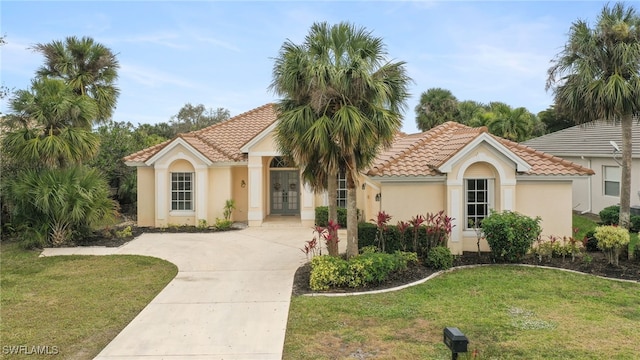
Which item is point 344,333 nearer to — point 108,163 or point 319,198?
point 319,198

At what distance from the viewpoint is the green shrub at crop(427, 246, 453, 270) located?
11.8 meters

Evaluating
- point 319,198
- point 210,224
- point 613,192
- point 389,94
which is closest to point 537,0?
point 389,94

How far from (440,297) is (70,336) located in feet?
24.0

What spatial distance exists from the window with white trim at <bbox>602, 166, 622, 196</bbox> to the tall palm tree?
16523 mm

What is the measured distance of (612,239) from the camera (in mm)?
11805

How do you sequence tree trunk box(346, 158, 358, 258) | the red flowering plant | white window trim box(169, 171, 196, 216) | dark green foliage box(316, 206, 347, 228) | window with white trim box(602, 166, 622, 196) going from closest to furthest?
tree trunk box(346, 158, 358, 258)
the red flowering plant
dark green foliage box(316, 206, 347, 228)
white window trim box(169, 171, 196, 216)
window with white trim box(602, 166, 622, 196)

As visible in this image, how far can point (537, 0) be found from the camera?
1392 centimetres

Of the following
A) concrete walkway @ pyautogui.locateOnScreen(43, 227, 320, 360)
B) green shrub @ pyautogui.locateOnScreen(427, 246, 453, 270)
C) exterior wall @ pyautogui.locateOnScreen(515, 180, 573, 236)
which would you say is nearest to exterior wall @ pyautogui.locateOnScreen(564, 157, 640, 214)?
exterior wall @ pyautogui.locateOnScreen(515, 180, 573, 236)

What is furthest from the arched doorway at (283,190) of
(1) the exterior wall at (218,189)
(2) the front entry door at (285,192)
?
(1) the exterior wall at (218,189)

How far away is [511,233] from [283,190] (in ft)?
40.6

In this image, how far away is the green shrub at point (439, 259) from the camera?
38.8 feet

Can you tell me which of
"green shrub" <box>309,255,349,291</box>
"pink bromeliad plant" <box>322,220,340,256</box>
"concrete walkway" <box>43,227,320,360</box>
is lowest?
"concrete walkway" <box>43,227,320,360</box>

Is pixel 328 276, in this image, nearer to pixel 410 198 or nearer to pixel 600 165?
pixel 410 198

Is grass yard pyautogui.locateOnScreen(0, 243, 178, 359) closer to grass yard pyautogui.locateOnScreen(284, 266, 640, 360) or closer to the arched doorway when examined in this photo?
grass yard pyautogui.locateOnScreen(284, 266, 640, 360)
